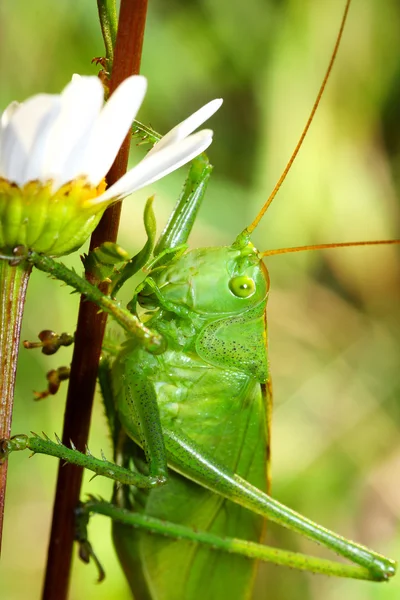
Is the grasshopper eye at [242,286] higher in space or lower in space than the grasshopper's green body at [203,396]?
higher

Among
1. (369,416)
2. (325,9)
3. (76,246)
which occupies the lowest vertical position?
(76,246)

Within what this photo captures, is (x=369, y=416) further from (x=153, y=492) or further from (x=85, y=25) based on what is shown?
(x=85, y=25)

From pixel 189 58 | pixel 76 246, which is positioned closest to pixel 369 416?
pixel 189 58

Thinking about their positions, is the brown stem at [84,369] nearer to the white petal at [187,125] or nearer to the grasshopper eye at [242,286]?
the white petal at [187,125]

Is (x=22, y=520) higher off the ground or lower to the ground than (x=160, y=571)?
higher

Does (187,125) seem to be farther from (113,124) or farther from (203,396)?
(203,396)

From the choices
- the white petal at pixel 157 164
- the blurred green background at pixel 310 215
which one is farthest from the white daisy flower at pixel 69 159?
the blurred green background at pixel 310 215

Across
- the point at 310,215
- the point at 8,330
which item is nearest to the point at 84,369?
the point at 8,330
